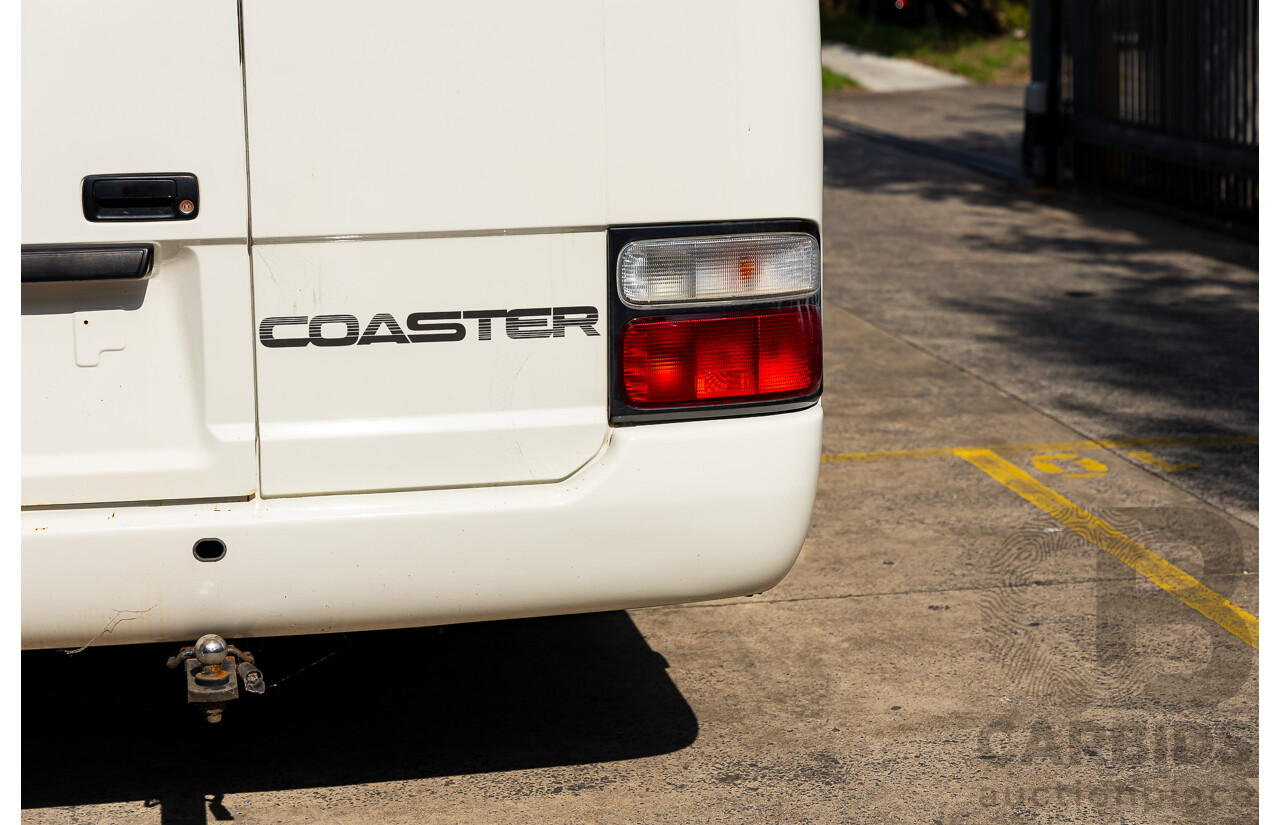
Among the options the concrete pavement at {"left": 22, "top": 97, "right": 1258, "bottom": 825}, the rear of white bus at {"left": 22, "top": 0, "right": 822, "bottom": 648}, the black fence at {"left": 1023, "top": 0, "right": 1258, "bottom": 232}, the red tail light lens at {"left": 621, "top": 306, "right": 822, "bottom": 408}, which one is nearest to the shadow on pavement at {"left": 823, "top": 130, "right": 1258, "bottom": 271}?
the black fence at {"left": 1023, "top": 0, "right": 1258, "bottom": 232}

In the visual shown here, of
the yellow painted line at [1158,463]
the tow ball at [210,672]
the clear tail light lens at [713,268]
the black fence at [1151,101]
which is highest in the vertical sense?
the black fence at [1151,101]

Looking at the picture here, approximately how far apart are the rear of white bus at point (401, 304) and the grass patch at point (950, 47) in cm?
2432

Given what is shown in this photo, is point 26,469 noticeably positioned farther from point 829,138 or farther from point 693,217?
point 829,138

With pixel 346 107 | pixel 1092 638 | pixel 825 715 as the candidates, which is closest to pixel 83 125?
pixel 346 107

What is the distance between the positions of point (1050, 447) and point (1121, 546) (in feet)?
4.37

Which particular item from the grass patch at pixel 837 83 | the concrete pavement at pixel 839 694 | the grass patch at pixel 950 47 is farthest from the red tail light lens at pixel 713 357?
the grass patch at pixel 950 47

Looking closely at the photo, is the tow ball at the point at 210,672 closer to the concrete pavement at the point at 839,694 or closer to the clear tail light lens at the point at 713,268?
the concrete pavement at the point at 839,694

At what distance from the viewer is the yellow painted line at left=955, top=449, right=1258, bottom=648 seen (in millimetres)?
4941

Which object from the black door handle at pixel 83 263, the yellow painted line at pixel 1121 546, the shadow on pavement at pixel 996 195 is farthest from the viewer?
the shadow on pavement at pixel 996 195

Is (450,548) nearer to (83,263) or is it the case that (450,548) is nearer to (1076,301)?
(83,263)

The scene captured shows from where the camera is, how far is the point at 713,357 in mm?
3312

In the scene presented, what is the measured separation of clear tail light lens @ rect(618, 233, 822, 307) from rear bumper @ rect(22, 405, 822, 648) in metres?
0.28

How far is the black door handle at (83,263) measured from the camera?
2.97 metres

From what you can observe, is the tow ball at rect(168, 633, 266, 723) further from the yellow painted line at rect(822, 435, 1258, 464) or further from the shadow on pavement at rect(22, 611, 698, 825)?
the yellow painted line at rect(822, 435, 1258, 464)
